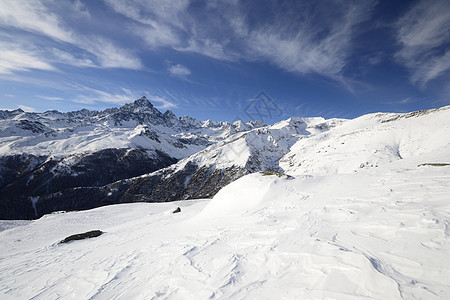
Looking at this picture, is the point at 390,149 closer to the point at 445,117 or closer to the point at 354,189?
the point at 445,117

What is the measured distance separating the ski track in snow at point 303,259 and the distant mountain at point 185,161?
5439 cm

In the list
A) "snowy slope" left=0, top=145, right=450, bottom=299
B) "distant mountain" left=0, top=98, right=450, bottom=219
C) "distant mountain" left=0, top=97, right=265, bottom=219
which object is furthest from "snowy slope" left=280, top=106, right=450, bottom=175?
"distant mountain" left=0, top=97, right=265, bottom=219

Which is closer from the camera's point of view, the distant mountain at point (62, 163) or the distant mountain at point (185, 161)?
the distant mountain at point (185, 161)

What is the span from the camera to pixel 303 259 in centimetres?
456

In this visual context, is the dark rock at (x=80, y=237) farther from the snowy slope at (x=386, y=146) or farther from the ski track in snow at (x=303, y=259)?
the snowy slope at (x=386, y=146)

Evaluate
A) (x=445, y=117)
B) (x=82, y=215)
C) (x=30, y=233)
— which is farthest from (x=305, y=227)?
(x=445, y=117)

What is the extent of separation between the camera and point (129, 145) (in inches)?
6560

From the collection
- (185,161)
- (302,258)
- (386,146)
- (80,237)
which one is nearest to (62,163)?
(185,161)

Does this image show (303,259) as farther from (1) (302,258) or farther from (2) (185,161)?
(2) (185,161)

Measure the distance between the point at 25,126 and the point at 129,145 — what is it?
128582mm

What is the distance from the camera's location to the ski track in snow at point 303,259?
3.58m

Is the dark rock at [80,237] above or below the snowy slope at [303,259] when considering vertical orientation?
below

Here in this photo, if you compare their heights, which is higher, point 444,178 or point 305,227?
point 444,178

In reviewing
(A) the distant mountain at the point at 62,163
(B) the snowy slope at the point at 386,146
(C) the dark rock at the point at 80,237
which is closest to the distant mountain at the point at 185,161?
(B) the snowy slope at the point at 386,146
